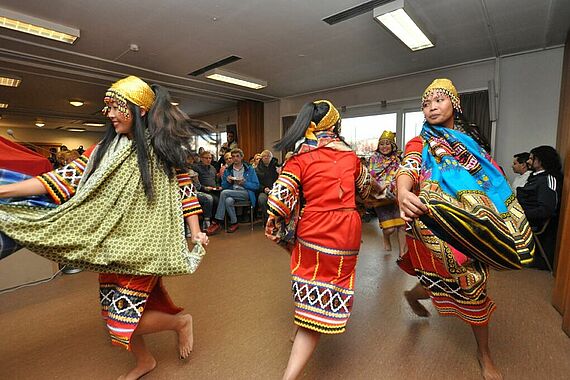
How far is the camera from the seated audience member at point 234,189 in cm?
448

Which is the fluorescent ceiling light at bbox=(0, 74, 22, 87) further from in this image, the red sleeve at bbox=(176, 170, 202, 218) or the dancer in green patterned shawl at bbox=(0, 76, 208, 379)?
the red sleeve at bbox=(176, 170, 202, 218)

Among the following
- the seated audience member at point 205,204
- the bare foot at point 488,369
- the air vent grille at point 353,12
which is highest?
the air vent grille at point 353,12

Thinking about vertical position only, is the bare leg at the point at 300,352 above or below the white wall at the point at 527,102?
below

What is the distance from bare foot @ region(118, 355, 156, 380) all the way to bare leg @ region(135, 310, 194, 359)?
0.47 feet

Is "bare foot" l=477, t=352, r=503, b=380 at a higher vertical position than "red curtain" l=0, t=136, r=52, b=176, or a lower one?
lower

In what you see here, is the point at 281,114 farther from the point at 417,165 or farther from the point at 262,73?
the point at 417,165

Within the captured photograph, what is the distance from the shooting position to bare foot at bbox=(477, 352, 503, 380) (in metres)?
1.42

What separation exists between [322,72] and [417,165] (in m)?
4.18

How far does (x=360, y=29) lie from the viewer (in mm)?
3428

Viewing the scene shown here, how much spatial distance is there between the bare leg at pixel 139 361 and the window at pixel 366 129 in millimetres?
5303

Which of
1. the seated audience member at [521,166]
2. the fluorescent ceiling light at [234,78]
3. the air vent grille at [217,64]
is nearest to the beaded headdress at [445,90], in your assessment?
the seated audience member at [521,166]

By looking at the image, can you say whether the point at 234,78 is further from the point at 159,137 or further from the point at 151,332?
the point at 151,332

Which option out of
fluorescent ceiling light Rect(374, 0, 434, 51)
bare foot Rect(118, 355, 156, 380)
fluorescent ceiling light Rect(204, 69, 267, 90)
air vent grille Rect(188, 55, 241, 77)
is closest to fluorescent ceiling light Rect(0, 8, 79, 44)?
air vent grille Rect(188, 55, 241, 77)

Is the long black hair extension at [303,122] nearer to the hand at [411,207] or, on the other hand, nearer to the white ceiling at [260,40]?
the hand at [411,207]
